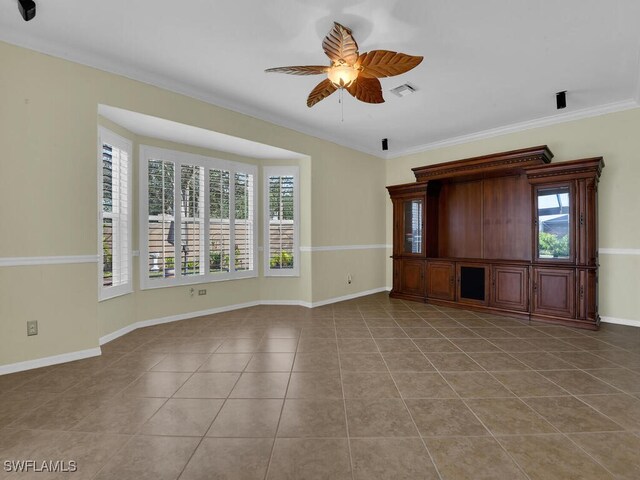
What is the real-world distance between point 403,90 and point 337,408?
3.42m

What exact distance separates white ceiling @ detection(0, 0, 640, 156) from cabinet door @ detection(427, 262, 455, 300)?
8.04 feet

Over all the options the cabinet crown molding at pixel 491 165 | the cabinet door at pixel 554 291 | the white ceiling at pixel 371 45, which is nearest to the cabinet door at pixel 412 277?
the cabinet crown molding at pixel 491 165

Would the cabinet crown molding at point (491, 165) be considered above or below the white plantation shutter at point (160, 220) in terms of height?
above

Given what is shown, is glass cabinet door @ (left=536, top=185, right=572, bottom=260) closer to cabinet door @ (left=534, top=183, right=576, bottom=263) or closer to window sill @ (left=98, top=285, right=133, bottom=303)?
cabinet door @ (left=534, top=183, right=576, bottom=263)

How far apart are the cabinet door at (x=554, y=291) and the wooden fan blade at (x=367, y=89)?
10.6 ft

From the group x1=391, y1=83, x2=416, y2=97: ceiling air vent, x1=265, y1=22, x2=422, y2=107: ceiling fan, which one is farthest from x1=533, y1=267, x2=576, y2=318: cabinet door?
x1=265, y1=22, x2=422, y2=107: ceiling fan

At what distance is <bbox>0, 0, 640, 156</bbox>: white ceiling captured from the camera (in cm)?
238

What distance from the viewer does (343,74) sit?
2.49 metres

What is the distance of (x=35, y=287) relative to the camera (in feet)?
9.04

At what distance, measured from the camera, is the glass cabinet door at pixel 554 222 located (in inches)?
158

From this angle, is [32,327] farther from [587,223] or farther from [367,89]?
[587,223]

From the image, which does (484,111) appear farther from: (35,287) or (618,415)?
(35,287)

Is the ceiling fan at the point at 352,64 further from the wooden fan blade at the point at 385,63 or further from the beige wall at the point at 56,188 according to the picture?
the beige wall at the point at 56,188

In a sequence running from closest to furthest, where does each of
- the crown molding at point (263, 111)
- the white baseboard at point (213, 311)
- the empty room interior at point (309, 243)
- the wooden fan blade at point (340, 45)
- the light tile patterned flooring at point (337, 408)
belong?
1. the light tile patterned flooring at point (337, 408)
2. the empty room interior at point (309, 243)
3. the wooden fan blade at point (340, 45)
4. the crown molding at point (263, 111)
5. the white baseboard at point (213, 311)
